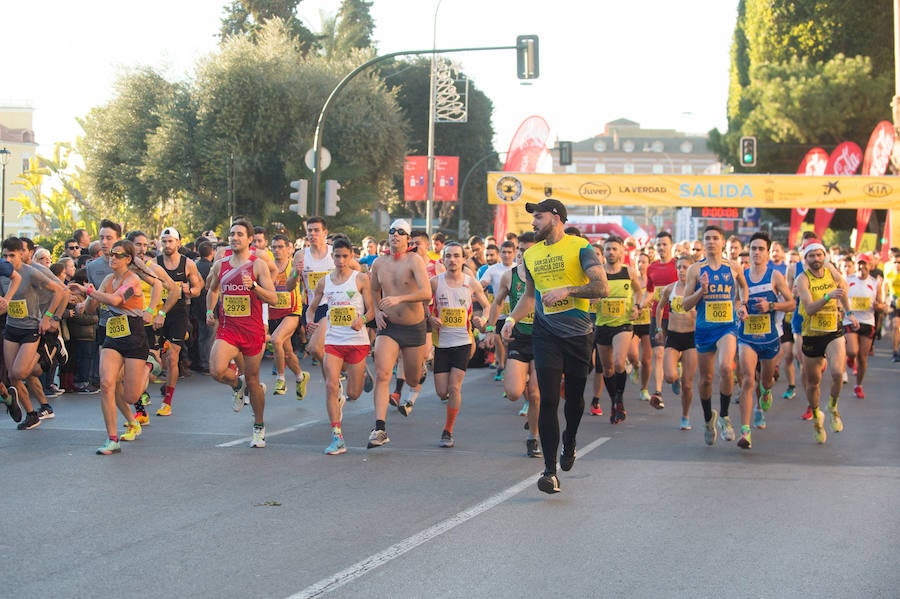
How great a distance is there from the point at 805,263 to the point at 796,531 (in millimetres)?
5291

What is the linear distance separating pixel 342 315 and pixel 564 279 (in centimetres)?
291

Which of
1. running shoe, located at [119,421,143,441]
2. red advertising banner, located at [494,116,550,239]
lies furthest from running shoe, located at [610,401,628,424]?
red advertising banner, located at [494,116,550,239]

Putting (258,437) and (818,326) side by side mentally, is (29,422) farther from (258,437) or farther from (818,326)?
(818,326)

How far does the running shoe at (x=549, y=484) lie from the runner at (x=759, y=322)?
3.10 metres

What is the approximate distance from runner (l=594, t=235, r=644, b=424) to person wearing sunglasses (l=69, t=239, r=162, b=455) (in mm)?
5013

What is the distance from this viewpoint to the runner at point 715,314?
36.2ft

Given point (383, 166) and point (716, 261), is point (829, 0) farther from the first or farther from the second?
point (716, 261)

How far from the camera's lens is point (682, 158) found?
651 feet

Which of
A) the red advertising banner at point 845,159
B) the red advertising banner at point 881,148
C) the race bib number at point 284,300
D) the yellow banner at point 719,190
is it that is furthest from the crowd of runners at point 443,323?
the red advertising banner at point 845,159

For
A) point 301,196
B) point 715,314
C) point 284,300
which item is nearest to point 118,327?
point 284,300

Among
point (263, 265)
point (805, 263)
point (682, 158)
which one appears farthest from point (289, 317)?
point (682, 158)

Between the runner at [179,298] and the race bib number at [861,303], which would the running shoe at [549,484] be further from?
the race bib number at [861,303]

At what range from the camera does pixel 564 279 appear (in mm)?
8414

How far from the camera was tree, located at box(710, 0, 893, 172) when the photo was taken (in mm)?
46594
